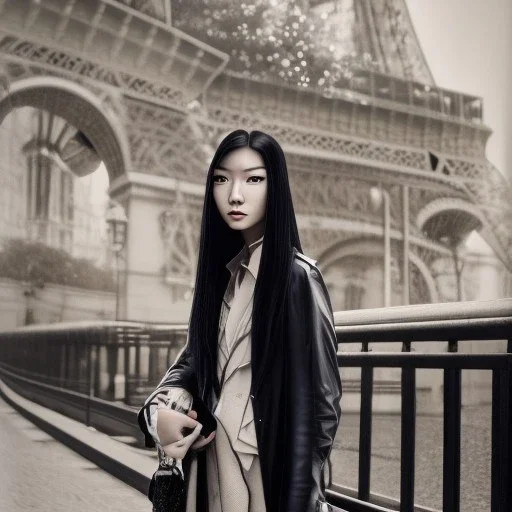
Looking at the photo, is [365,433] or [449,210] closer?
[365,433]

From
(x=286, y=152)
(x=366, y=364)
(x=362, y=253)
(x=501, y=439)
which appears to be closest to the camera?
(x=501, y=439)

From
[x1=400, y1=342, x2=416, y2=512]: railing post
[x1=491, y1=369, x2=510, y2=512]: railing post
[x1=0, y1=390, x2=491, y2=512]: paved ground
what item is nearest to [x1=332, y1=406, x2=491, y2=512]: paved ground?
[x1=0, y1=390, x2=491, y2=512]: paved ground

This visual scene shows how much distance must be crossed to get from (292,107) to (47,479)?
1422mm

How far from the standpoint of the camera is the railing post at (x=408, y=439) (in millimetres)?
1623

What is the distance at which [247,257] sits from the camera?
1.25 metres

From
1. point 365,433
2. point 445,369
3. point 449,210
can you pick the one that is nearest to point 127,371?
point 365,433

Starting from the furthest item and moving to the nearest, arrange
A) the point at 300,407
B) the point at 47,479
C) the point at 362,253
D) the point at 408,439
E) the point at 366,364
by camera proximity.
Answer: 1. the point at 362,253
2. the point at 47,479
3. the point at 366,364
4. the point at 408,439
5. the point at 300,407

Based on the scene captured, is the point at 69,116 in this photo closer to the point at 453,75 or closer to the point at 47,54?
the point at 47,54

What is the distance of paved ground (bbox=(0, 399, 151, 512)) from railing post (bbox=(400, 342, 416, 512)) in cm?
80

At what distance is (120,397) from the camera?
227 centimetres

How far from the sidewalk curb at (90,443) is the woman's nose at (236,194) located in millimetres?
1179

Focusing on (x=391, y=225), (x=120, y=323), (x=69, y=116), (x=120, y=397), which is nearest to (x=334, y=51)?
(x=391, y=225)

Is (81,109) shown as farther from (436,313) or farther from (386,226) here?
(436,313)

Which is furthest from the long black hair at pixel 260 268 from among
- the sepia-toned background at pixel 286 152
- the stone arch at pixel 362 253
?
the stone arch at pixel 362 253
